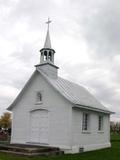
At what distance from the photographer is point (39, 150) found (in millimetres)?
15375

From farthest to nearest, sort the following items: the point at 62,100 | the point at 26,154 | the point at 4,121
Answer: the point at 4,121 → the point at 62,100 → the point at 26,154

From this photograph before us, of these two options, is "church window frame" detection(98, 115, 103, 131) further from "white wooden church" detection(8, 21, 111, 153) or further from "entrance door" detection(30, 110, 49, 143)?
"entrance door" detection(30, 110, 49, 143)

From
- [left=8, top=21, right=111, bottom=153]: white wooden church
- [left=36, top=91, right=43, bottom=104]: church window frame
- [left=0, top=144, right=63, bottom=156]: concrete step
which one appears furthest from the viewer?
[left=36, top=91, right=43, bottom=104]: church window frame

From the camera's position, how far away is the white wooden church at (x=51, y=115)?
1731cm

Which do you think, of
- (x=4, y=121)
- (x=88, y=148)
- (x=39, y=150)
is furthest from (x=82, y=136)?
(x=4, y=121)

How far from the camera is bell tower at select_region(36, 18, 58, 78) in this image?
1947 cm

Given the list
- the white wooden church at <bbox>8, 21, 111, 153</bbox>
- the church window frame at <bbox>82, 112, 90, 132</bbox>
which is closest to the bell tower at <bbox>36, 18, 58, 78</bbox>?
the white wooden church at <bbox>8, 21, 111, 153</bbox>

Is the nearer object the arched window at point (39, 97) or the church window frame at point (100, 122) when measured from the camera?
the arched window at point (39, 97)

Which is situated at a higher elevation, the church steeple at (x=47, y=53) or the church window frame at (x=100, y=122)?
the church steeple at (x=47, y=53)

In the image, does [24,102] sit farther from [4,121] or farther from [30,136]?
[4,121]

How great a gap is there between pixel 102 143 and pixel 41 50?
914cm

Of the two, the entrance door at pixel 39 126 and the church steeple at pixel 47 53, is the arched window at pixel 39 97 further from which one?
the church steeple at pixel 47 53

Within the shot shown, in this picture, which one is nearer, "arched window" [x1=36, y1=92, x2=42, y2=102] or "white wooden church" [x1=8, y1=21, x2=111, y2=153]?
"white wooden church" [x1=8, y1=21, x2=111, y2=153]

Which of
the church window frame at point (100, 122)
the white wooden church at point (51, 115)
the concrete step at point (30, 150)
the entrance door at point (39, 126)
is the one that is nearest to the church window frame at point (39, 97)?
the white wooden church at point (51, 115)
